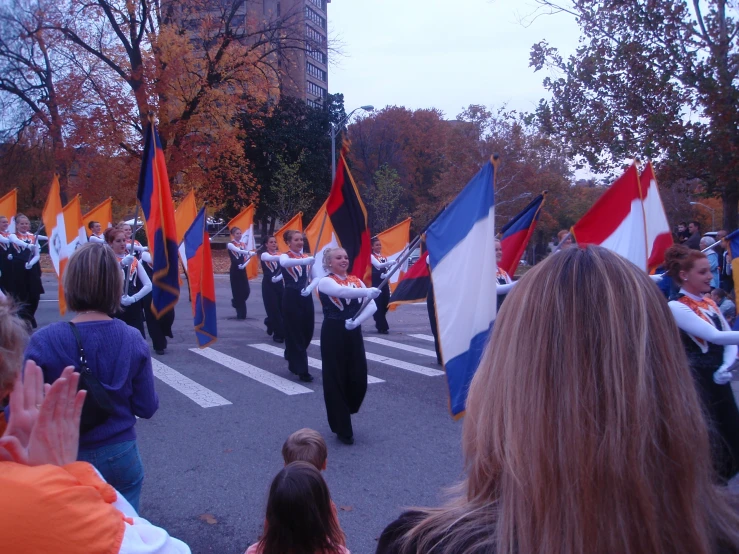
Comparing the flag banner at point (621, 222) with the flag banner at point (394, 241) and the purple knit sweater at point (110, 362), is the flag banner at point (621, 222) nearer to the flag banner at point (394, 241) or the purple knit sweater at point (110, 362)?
the purple knit sweater at point (110, 362)

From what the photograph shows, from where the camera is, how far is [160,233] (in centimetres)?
540

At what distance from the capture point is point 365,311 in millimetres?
6000

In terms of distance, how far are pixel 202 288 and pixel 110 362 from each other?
4827 mm

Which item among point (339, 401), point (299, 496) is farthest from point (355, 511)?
point (299, 496)

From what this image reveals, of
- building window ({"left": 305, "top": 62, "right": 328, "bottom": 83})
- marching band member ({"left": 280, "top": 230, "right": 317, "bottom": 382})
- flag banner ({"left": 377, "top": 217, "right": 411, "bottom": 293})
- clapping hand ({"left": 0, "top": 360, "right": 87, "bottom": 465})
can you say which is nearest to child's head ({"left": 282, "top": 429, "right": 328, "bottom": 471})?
clapping hand ({"left": 0, "top": 360, "right": 87, "bottom": 465})

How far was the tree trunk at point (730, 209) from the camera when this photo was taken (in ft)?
45.0

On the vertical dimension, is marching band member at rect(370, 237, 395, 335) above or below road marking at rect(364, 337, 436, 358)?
above

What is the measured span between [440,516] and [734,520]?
1.86 ft

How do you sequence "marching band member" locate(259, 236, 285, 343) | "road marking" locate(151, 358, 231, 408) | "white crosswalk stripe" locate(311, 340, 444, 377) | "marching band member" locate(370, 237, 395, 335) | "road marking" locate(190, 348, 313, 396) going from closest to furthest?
"road marking" locate(151, 358, 231, 408) < "road marking" locate(190, 348, 313, 396) < "white crosswalk stripe" locate(311, 340, 444, 377) < "marching band member" locate(259, 236, 285, 343) < "marching band member" locate(370, 237, 395, 335)

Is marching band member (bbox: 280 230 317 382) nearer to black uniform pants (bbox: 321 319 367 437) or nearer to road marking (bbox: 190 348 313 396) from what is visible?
road marking (bbox: 190 348 313 396)

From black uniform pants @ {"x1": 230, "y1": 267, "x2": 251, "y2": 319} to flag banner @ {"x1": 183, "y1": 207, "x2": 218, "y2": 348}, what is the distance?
4.97 m

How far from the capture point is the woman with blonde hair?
1141 millimetres

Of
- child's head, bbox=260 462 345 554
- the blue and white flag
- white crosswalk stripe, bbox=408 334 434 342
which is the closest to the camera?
child's head, bbox=260 462 345 554

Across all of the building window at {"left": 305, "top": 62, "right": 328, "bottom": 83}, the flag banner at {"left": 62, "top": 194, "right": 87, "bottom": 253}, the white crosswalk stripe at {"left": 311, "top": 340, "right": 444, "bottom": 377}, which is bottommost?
the white crosswalk stripe at {"left": 311, "top": 340, "right": 444, "bottom": 377}
